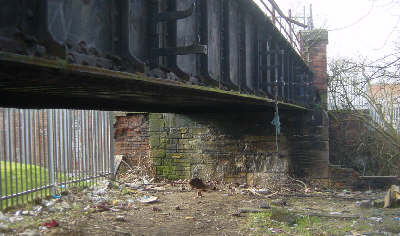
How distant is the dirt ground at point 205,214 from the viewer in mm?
6465

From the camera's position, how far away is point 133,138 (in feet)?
43.3

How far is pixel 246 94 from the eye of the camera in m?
6.25

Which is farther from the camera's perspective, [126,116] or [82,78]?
[126,116]

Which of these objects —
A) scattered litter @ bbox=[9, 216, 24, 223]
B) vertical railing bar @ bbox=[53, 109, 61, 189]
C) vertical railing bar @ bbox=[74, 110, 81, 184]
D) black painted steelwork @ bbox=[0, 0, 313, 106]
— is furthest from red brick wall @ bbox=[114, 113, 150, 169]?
black painted steelwork @ bbox=[0, 0, 313, 106]

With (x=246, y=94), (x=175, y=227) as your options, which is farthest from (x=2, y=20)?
(x=175, y=227)

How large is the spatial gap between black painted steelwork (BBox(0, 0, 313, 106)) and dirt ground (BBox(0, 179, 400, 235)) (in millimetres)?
2336

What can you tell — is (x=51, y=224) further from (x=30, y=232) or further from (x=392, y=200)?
(x=392, y=200)

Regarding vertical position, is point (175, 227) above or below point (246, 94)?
below

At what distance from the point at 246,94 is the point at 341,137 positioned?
8421mm

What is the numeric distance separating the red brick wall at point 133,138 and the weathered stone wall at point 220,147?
4.01 ft

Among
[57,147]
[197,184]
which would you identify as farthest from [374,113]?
[57,147]

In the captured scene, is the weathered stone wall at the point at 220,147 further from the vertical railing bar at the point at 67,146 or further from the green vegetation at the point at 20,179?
the green vegetation at the point at 20,179

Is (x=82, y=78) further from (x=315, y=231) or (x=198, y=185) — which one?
(x=198, y=185)

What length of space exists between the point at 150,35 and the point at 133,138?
9.65 meters
